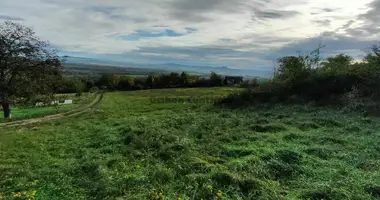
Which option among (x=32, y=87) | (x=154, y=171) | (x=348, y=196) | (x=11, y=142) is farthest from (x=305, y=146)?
(x=32, y=87)

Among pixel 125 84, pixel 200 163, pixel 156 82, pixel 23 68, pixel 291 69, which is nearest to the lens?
pixel 200 163

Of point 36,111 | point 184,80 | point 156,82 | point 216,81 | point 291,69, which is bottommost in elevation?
point 36,111

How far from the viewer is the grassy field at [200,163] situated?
4754 mm

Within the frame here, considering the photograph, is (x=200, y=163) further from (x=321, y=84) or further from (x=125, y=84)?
(x=125, y=84)

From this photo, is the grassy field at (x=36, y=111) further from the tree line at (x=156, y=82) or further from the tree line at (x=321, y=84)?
the tree line at (x=156, y=82)

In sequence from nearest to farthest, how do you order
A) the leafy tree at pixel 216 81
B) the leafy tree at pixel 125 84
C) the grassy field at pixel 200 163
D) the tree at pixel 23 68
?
the grassy field at pixel 200 163
the tree at pixel 23 68
the leafy tree at pixel 125 84
the leafy tree at pixel 216 81

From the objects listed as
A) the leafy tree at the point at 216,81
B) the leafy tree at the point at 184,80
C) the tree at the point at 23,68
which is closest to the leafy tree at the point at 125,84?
the leafy tree at the point at 184,80

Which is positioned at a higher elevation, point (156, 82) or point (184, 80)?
point (184, 80)

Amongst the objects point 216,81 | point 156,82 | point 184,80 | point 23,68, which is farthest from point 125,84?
point 23,68

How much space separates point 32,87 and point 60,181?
458 inches

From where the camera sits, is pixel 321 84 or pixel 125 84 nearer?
pixel 321 84

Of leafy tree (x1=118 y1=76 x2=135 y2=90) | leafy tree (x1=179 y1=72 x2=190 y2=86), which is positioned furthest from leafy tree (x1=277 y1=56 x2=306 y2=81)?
leafy tree (x1=118 y1=76 x2=135 y2=90)

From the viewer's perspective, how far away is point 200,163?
605 cm

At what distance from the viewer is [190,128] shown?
406 inches
